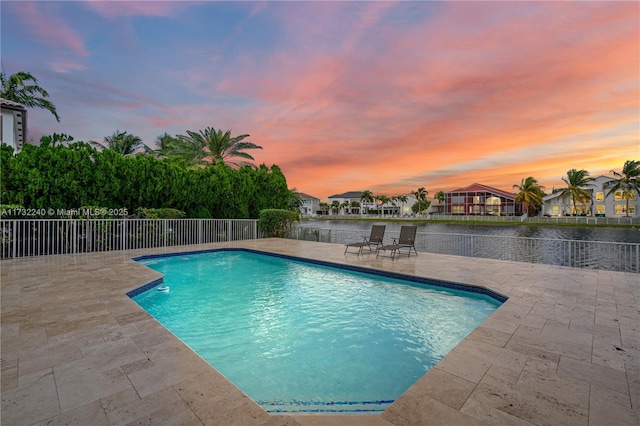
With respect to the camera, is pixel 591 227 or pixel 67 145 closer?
pixel 67 145

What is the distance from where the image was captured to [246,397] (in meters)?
2.30

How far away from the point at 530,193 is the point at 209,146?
54630mm

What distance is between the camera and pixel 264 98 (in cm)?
1479

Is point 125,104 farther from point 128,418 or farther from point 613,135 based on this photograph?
point 613,135

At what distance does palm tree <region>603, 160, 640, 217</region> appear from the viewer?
41.7 metres

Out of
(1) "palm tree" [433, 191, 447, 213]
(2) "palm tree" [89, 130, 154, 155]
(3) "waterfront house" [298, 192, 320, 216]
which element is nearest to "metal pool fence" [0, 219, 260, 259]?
(2) "palm tree" [89, 130, 154, 155]

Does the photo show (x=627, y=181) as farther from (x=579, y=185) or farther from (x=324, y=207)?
(x=324, y=207)

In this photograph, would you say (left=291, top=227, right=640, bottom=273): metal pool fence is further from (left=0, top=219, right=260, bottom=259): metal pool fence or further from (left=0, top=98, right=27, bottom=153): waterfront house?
(left=0, top=98, right=27, bottom=153): waterfront house

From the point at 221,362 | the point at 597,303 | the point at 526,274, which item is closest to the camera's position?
the point at 221,362

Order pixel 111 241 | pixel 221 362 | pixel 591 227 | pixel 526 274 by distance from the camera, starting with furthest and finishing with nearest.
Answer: pixel 591 227 → pixel 111 241 → pixel 526 274 → pixel 221 362

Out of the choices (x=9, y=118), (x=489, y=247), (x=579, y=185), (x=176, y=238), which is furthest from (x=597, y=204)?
(x=9, y=118)

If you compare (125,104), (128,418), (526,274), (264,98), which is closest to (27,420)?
(128,418)

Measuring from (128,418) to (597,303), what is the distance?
6313 millimetres

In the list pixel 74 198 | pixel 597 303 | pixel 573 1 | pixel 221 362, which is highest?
Answer: pixel 573 1
